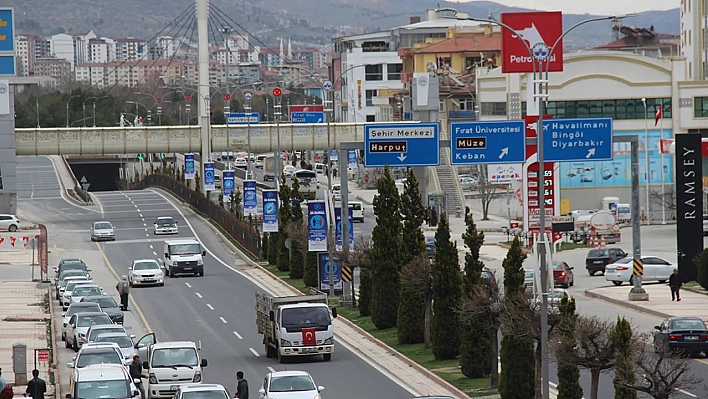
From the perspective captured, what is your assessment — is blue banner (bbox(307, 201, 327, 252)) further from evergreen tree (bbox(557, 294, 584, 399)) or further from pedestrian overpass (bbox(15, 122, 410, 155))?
pedestrian overpass (bbox(15, 122, 410, 155))

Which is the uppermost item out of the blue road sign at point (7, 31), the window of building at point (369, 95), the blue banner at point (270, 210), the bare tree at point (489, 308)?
the window of building at point (369, 95)

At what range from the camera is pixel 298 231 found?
192 ft

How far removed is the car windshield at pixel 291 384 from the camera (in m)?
27.2

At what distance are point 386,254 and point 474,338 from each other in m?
9.83

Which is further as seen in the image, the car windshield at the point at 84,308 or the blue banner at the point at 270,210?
the blue banner at the point at 270,210

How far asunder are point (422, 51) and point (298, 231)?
278 feet

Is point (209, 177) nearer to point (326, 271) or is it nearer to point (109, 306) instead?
point (326, 271)

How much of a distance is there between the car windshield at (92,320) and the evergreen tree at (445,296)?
10.7 meters

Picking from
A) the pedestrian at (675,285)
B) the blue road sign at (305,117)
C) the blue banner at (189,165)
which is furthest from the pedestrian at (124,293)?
the blue road sign at (305,117)

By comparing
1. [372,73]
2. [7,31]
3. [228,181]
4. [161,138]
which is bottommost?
[228,181]

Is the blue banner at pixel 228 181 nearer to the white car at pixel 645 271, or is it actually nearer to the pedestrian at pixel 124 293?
the white car at pixel 645 271

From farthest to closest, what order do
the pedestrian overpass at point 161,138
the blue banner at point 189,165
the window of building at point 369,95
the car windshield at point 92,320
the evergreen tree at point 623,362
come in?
the window of building at point 369,95, the blue banner at point 189,165, the pedestrian overpass at point 161,138, the car windshield at point 92,320, the evergreen tree at point 623,362

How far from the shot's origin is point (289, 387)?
2728cm

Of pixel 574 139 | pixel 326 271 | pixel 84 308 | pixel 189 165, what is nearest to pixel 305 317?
pixel 84 308
